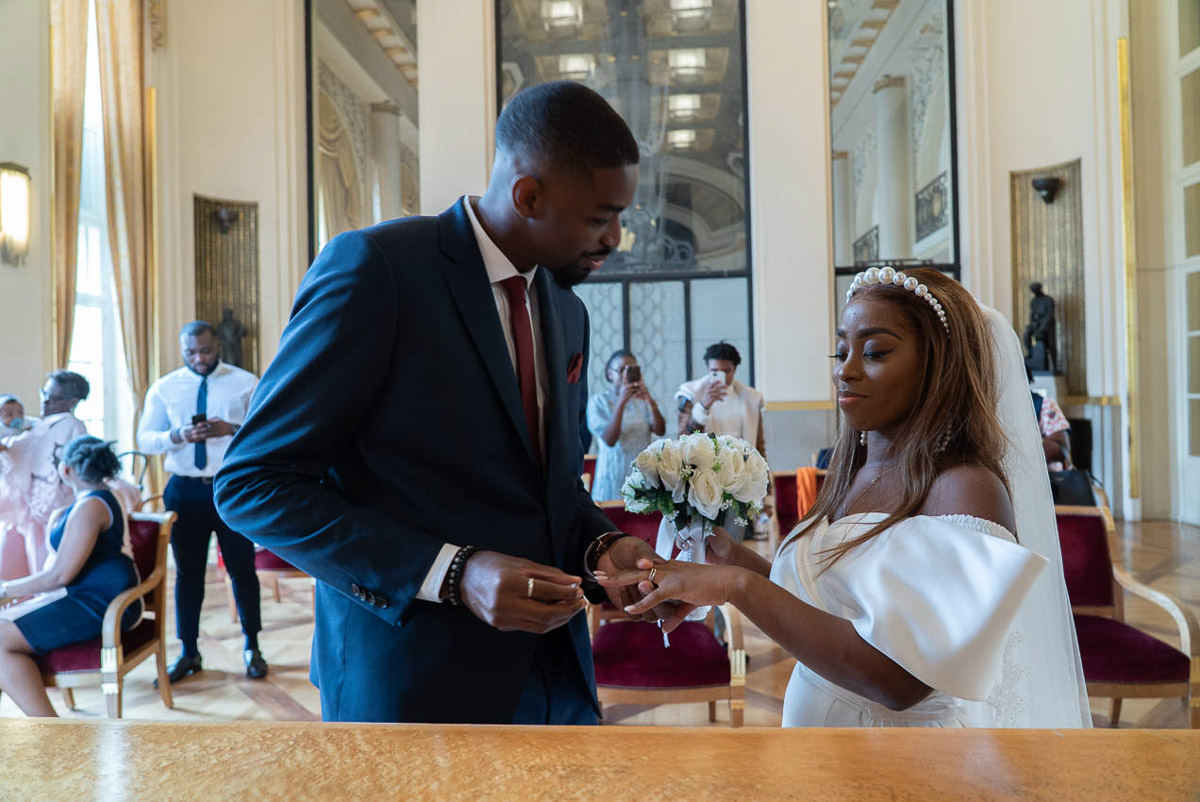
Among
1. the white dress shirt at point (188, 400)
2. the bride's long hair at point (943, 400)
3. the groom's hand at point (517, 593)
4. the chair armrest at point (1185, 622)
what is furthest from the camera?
the white dress shirt at point (188, 400)

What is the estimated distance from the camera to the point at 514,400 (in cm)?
154

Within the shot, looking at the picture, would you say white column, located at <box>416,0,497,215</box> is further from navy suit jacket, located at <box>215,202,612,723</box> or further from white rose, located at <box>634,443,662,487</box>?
navy suit jacket, located at <box>215,202,612,723</box>

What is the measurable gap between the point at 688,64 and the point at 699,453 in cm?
966

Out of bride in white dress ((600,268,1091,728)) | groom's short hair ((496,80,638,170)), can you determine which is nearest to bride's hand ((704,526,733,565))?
bride in white dress ((600,268,1091,728))

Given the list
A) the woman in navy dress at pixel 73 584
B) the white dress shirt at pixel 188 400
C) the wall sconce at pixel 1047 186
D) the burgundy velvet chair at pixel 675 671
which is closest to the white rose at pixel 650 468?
the burgundy velvet chair at pixel 675 671

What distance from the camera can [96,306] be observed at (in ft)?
27.4

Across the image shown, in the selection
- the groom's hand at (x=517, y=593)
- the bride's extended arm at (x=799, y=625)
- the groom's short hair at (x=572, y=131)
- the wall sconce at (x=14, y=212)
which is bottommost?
the bride's extended arm at (x=799, y=625)

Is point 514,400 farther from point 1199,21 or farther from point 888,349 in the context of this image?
point 1199,21

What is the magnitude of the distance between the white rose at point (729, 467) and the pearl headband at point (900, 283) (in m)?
0.46

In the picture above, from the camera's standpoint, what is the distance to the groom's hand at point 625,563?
5.41ft

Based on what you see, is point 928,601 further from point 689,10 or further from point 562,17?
point 562,17

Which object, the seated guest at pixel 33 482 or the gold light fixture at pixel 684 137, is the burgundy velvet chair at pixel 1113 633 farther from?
the gold light fixture at pixel 684 137

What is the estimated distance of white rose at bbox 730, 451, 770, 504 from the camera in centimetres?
206

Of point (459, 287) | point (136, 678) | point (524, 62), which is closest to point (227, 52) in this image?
point (524, 62)
